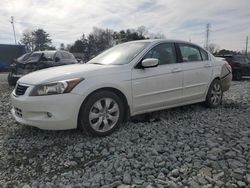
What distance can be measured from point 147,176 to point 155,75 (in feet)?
7.26

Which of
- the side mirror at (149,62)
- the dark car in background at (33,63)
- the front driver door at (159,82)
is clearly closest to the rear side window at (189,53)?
the front driver door at (159,82)

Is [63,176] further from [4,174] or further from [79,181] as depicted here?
[4,174]

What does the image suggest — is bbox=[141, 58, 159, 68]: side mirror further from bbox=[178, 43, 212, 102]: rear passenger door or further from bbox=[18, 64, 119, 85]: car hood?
Answer: bbox=[178, 43, 212, 102]: rear passenger door

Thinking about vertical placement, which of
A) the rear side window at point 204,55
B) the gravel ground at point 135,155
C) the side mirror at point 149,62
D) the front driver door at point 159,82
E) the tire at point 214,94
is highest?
the rear side window at point 204,55

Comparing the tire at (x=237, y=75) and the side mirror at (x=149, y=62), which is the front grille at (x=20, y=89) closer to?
the side mirror at (x=149, y=62)

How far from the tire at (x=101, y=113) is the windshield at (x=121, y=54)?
771 mm

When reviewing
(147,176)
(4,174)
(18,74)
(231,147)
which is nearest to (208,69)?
(231,147)

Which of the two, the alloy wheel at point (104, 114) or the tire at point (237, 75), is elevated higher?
the alloy wheel at point (104, 114)

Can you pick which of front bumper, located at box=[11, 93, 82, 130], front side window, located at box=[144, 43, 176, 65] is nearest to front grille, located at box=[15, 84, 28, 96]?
front bumper, located at box=[11, 93, 82, 130]

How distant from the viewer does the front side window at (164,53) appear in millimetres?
5113

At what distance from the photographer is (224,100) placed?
7262 mm

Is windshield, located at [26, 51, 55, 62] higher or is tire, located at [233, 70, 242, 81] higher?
windshield, located at [26, 51, 55, 62]

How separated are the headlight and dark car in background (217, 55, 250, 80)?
13065 mm

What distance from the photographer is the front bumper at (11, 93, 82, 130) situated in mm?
3996
